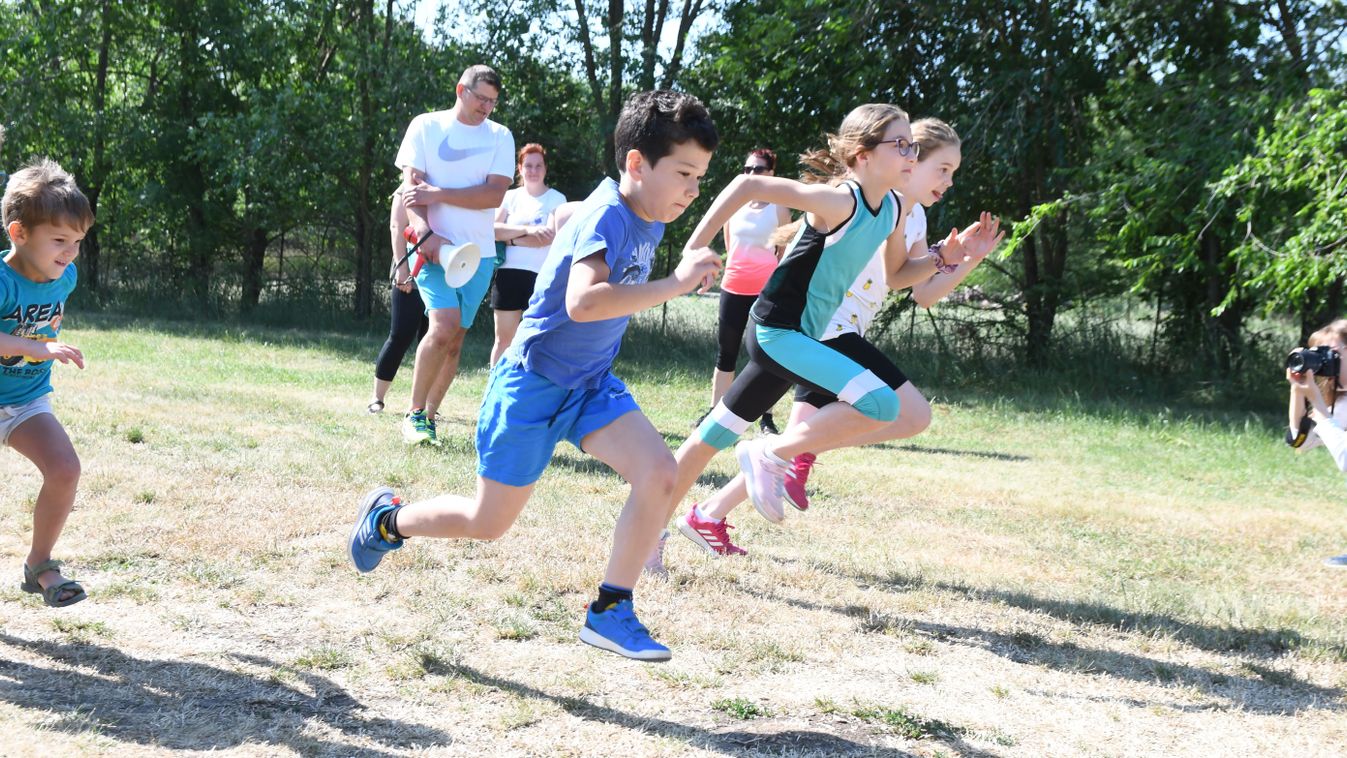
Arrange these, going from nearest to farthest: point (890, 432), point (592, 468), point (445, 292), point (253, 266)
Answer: point (890, 432)
point (592, 468)
point (445, 292)
point (253, 266)

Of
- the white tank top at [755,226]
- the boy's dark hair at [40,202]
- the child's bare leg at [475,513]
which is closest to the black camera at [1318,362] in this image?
the white tank top at [755,226]

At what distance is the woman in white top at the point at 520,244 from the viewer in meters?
8.34

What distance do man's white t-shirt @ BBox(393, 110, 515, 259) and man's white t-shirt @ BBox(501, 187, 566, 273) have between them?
99cm

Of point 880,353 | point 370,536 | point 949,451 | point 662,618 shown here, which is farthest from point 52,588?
point 949,451

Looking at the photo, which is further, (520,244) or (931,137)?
(520,244)

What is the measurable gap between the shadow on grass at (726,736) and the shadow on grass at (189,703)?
1.31 feet

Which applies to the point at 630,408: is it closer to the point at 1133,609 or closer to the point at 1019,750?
the point at 1019,750

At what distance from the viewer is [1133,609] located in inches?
187

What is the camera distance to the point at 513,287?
27.5 ft

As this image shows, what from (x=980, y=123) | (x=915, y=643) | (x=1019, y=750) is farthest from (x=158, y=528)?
(x=980, y=123)

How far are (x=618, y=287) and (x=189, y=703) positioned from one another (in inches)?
65.7

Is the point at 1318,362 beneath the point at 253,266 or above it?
above

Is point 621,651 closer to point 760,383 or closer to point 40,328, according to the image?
point 760,383

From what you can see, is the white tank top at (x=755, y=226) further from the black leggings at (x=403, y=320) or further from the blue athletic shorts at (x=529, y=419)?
the blue athletic shorts at (x=529, y=419)
